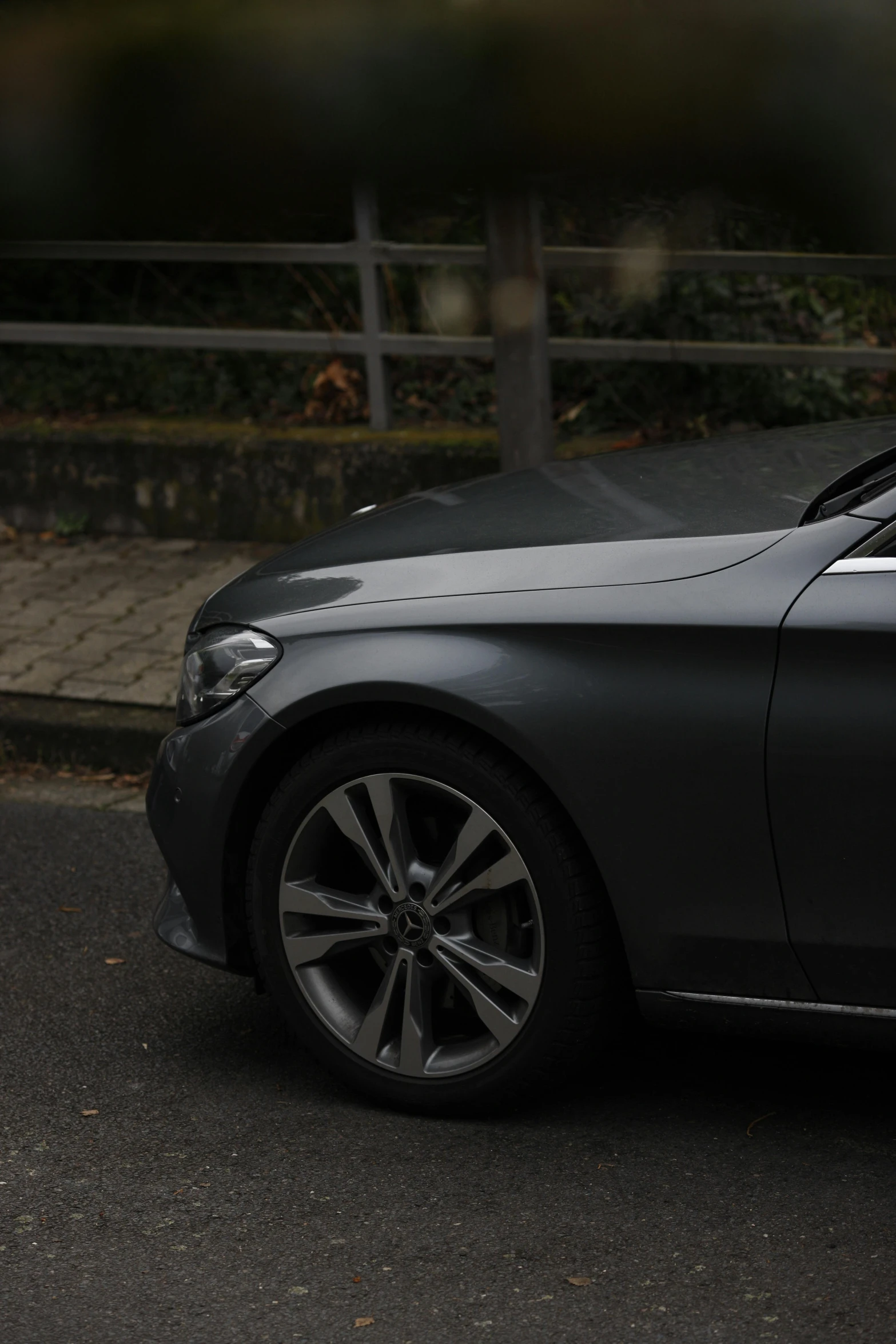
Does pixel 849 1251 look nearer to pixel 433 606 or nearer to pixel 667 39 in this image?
pixel 433 606

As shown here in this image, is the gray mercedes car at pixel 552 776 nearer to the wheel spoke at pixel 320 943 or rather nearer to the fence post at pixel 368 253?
the wheel spoke at pixel 320 943

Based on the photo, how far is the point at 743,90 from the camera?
38cm

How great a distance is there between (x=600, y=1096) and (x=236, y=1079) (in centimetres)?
71

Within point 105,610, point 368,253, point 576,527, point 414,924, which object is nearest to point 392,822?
point 414,924

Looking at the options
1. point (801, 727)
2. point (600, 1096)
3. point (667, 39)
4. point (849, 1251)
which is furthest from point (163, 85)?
point (600, 1096)

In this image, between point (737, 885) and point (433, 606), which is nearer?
point (737, 885)

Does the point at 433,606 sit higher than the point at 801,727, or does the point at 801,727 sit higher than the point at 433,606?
the point at 433,606

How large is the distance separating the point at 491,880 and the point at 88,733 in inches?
101

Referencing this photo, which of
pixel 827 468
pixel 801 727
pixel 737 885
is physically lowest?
pixel 737 885

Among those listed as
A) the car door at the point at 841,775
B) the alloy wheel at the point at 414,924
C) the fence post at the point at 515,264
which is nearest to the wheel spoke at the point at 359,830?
the alloy wheel at the point at 414,924

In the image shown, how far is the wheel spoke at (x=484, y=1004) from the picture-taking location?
269cm

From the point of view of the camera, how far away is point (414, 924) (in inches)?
109

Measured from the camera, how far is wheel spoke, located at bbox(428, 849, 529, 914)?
264cm

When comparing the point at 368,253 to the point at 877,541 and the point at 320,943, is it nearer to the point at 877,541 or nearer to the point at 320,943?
the point at 877,541
